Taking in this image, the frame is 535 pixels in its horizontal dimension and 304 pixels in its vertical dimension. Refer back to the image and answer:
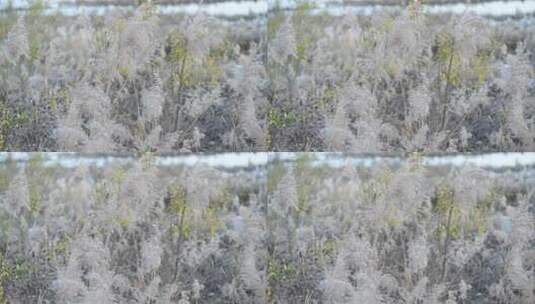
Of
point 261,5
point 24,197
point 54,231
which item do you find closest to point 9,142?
point 24,197

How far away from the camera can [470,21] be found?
2912 mm

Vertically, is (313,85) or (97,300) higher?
(313,85)

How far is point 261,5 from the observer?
294cm

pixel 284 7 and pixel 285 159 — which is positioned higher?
pixel 284 7

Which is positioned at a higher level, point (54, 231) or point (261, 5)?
point (261, 5)

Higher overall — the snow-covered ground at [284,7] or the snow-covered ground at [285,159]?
the snow-covered ground at [284,7]

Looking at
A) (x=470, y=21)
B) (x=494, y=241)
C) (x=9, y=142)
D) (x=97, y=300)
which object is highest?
(x=470, y=21)

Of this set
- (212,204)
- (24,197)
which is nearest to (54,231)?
(24,197)

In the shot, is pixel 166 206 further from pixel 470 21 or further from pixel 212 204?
pixel 470 21

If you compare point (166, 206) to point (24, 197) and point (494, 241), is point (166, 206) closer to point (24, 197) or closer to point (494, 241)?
point (24, 197)

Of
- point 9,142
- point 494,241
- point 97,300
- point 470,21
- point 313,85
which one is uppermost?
point 470,21

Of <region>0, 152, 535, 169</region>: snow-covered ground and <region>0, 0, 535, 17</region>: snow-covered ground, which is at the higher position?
<region>0, 0, 535, 17</region>: snow-covered ground

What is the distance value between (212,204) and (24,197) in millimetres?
774

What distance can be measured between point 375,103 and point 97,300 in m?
1.40
